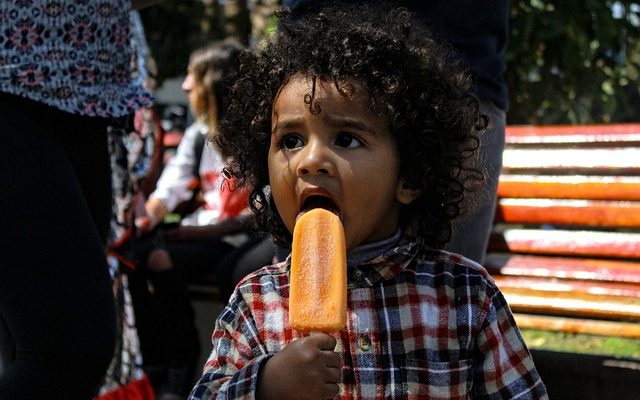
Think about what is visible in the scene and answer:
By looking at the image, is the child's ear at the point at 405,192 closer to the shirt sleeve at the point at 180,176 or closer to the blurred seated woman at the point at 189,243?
the blurred seated woman at the point at 189,243

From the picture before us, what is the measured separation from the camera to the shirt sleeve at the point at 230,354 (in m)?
1.72

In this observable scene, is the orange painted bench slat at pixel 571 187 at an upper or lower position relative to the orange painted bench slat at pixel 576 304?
upper

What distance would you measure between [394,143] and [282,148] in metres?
0.21

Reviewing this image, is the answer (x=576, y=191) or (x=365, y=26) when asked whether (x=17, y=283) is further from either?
(x=576, y=191)

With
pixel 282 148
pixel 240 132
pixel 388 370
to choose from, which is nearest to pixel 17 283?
pixel 240 132

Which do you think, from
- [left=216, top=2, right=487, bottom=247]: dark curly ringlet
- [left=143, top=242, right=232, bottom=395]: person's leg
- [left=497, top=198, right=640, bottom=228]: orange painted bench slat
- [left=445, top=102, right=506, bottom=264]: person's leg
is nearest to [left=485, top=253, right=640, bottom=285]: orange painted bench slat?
[left=497, top=198, right=640, bottom=228]: orange painted bench slat

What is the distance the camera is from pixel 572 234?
3.74 meters

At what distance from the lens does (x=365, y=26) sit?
6.15ft

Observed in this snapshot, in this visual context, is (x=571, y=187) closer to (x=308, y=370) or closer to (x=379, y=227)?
(x=379, y=227)

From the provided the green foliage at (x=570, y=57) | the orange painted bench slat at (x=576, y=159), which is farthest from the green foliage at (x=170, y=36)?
the orange painted bench slat at (x=576, y=159)

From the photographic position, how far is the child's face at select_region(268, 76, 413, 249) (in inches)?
66.3

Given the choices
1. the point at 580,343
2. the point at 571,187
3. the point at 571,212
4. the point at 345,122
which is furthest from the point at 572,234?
the point at 345,122

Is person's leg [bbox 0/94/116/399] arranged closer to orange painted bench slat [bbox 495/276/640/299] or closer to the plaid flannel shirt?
the plaid flannel shirt

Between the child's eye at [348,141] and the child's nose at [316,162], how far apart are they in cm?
5
